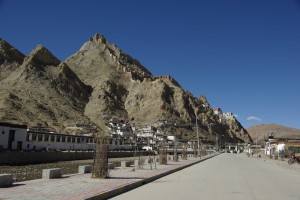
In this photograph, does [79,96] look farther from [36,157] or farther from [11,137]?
[36,157]

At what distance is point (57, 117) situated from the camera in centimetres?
11331

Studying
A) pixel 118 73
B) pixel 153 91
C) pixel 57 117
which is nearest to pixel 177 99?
pixel 153 91

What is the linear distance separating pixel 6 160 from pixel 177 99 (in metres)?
144

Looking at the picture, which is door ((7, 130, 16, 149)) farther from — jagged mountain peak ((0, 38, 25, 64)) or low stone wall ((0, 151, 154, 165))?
jagged mountain peak ((0, 38, 25, 64))

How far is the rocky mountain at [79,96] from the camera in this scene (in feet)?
360

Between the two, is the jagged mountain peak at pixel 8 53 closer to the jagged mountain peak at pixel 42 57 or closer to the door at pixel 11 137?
the jagged mountain peak at pixel 42 57

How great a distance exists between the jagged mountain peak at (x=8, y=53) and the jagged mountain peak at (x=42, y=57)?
822 centimetres

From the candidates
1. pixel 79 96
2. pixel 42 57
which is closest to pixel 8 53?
pixel 42 57

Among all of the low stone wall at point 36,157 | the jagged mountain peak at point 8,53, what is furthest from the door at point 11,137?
the jagged mountain peak at point 8,53

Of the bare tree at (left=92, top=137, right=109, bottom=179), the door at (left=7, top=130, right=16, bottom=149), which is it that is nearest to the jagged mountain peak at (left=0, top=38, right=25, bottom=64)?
the door at (left=7, top=130, right=16, bottom=149)

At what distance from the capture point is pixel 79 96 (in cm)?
15138

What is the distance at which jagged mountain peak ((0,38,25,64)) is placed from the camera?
505 feet

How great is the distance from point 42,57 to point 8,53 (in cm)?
1450

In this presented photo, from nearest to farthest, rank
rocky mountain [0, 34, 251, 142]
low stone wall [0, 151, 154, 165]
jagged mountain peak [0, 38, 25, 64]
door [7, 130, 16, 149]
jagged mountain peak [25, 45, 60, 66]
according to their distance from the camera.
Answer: low stone wall [0, 151, 154, 165]
door [7, 130, 16, 149]
rocky mountain [0, 34, 251, 142]
jagged mountain peak [25, 45, 60, 66]
jagged mountain peak [0, 38, 25, 64]
